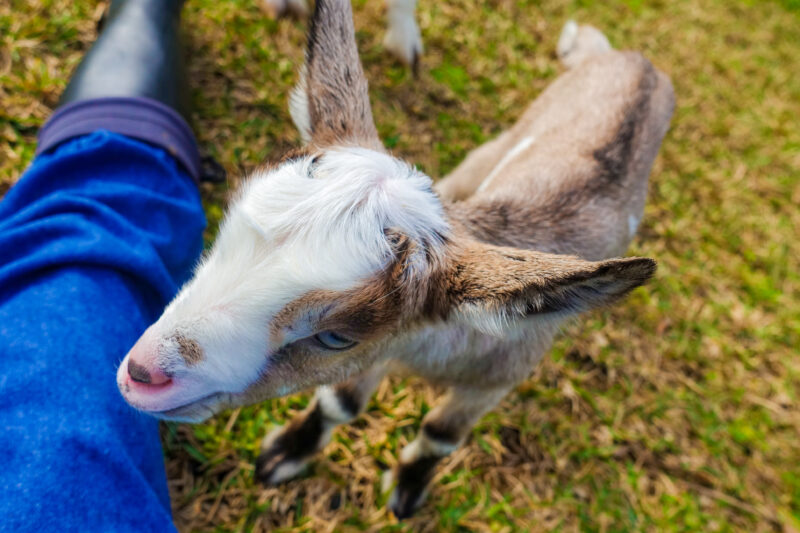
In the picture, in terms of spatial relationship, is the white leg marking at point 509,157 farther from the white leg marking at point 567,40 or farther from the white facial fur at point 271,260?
the white leg marking at point 567,40

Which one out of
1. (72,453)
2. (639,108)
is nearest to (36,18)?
(72,453)

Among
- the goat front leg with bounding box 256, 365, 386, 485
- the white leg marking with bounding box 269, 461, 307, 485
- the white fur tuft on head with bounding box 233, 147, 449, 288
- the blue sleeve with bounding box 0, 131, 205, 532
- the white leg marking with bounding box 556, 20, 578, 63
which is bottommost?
the white leg marking with bounding box 269, 461, 307, 485

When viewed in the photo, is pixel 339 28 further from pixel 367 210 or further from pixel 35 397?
pixel 35 397

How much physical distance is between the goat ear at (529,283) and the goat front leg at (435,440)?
1.14 m

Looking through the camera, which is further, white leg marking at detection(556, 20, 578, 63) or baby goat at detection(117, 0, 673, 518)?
white leg marking at detection(556, 20, 578, 63)

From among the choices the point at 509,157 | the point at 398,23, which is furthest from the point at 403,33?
the point at 509,157

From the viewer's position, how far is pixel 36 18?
4.21 metres

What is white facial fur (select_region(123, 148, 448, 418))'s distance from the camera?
184 cm

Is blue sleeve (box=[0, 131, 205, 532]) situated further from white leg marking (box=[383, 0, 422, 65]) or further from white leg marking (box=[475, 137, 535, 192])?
white leg marking (box=[383, 0, 422, 65])

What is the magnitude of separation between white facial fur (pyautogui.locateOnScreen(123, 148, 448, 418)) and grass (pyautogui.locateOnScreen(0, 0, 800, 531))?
1.29 meters

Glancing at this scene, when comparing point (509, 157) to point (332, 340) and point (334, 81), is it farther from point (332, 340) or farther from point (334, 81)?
point (332, 340)

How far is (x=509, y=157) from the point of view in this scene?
4.07 m

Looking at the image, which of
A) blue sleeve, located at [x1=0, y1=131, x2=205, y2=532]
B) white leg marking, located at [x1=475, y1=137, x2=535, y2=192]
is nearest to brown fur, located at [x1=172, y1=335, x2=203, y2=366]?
blue sleeve, located at [x1=0, y1=131, x2=205, y2=532]

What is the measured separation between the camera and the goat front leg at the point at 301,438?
131 inches
